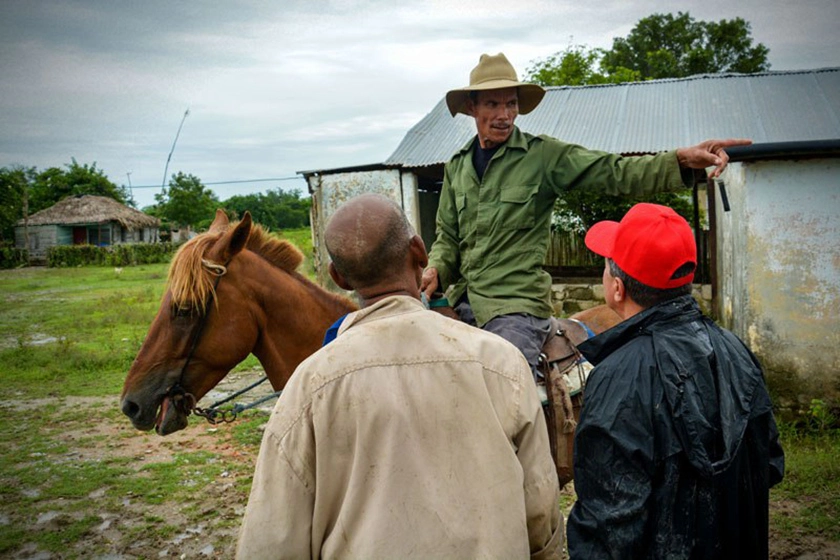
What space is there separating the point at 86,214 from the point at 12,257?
326 inches

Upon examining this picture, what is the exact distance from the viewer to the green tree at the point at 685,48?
32.7 meters

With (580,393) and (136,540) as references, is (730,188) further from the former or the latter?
(136,540)

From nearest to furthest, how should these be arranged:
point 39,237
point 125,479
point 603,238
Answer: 1. point 603,238
2. point 125,479
3. point 39,237

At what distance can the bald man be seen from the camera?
138 cm

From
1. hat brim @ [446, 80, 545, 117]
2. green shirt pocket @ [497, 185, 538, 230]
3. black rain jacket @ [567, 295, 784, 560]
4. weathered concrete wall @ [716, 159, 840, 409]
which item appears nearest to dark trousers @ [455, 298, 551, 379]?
green shirt pocket @ [497, 185, 538, 230]

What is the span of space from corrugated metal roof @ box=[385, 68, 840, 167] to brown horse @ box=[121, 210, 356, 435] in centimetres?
794

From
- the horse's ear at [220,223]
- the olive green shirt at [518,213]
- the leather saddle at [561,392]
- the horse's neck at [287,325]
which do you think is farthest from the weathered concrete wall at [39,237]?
the leather saddle at [561,392]

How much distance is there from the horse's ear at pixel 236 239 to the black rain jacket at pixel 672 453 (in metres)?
2.11

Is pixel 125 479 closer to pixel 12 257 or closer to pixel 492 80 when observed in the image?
pixel 492 80

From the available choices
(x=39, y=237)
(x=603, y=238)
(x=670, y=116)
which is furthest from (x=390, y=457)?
(x=39, y=237)

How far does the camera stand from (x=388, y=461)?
138cm

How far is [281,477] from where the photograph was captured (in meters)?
1.38

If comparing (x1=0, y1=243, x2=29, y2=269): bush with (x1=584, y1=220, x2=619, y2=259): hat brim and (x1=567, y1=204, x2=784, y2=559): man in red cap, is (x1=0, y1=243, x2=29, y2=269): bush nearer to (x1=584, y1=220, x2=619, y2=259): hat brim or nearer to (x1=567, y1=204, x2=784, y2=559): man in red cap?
(x1=584, y1=220, x2=619, y2=259): hat brim

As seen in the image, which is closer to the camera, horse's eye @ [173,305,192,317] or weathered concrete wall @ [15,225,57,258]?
horse's eye @ [173,305,192,317]
